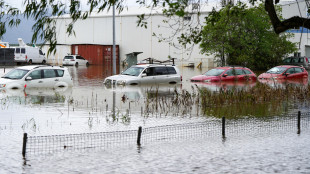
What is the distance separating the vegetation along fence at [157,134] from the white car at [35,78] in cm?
1260

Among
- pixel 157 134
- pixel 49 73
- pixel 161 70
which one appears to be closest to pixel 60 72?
pixel 49 73

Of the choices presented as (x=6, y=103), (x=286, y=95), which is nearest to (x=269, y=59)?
(x=286, y=95)

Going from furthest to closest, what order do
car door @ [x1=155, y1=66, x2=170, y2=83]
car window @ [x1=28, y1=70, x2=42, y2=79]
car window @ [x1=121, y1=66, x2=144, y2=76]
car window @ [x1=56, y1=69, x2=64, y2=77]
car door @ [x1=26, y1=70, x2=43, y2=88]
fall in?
car door @ [x1=155, y1=66, x2=170, y2=83], car window @ [x1=121, y1=66, x2=144, y2=76], car window @ [x1=56, y1=69, x2=64, y2=77], car window @ [x1=28, y1=70, x2=42, y2=79], car door @ [x1=26, y1=70, x2=43, y2=88]

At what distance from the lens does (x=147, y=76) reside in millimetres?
30516

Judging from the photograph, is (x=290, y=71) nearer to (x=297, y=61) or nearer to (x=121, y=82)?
(x=121, y=82)

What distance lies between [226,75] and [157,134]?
68.6 ft

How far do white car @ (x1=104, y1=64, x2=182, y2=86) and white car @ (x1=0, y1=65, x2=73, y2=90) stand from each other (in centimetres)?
384

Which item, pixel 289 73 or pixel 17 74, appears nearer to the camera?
pixel 17 74

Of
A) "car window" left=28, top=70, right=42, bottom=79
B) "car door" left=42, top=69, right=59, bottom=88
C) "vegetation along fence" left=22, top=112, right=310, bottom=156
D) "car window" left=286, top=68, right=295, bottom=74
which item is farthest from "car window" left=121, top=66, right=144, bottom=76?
"vegetation along fence" left=22, top=112, right=310, bottom=156

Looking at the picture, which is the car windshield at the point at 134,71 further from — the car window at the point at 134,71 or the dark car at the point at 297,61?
the dark car at the point at 297,61

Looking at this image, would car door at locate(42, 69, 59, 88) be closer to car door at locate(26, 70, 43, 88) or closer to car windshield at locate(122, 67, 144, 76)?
car door at locate(26, 70, 43, 88)

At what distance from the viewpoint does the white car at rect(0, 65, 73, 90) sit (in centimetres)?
2534

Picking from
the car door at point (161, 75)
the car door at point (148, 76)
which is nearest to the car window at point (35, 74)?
the car door at point (148, 76)

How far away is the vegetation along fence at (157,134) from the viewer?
1184 centimetres
